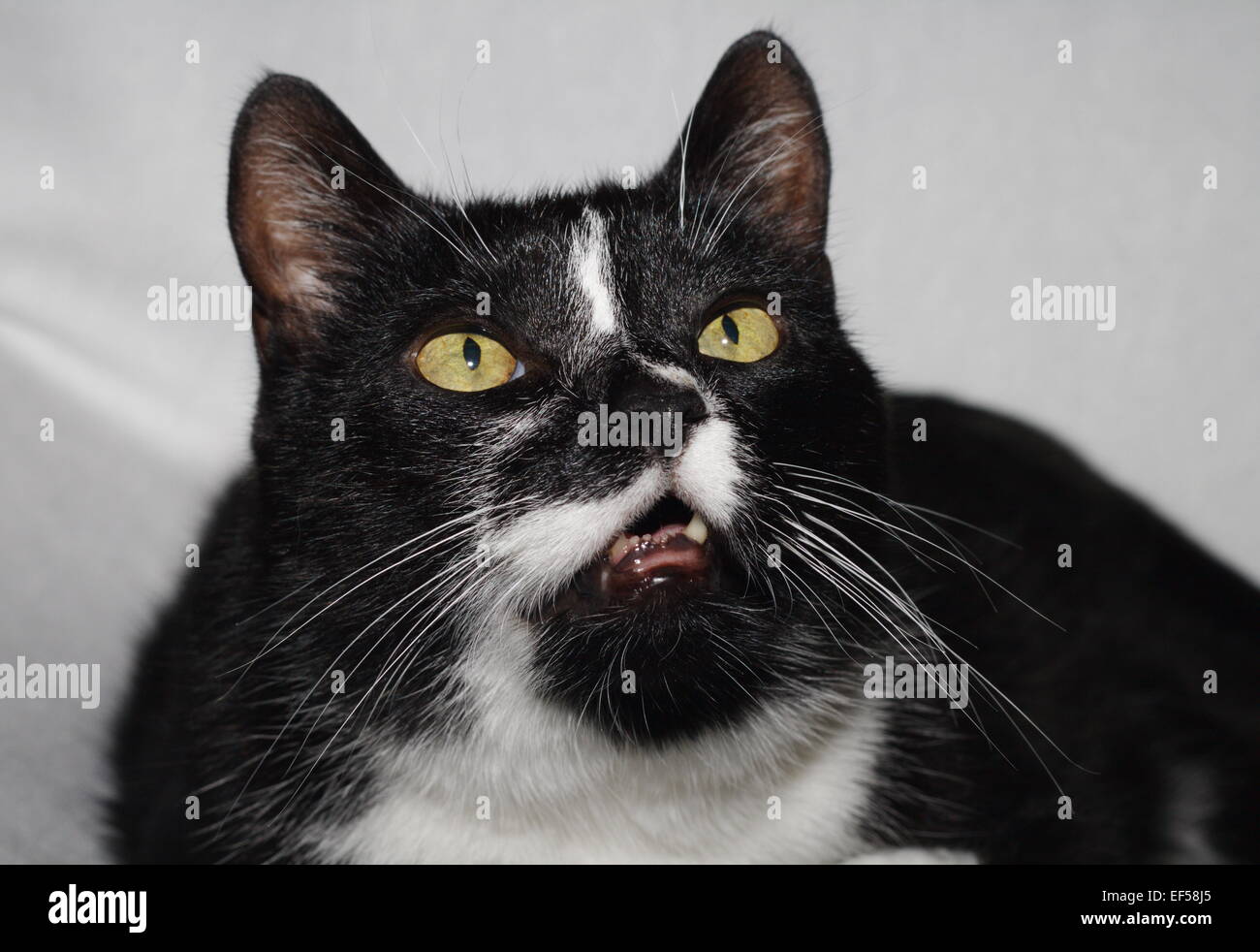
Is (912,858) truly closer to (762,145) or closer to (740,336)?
(740,336)

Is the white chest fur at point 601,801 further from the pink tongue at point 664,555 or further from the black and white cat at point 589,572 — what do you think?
the pink tongue at point 664,555

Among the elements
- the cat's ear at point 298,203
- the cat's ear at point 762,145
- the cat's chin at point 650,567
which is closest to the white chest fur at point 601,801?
the cat's chin at point 650,567

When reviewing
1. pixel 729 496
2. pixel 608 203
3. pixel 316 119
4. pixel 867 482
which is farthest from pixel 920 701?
pixel 316 119

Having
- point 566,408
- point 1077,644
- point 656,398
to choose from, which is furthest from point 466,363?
point 1077,644

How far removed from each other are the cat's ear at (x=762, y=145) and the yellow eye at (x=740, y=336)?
0.20 meters

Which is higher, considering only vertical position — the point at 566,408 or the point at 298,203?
the point at 298,203

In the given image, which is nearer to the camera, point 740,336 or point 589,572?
point 589,572

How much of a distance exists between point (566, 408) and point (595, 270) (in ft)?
0.65

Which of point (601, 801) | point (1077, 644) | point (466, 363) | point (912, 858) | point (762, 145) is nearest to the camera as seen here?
point (466, 363)

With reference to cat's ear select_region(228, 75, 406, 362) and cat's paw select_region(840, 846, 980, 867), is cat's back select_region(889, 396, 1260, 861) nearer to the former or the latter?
cat's paw select_region(840, 846, 980, 867)

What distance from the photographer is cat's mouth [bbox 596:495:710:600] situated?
1.36 metres

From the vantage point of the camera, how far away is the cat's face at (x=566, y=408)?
53.8 inches

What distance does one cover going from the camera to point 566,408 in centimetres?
139

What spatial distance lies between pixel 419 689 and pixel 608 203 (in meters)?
0.64
